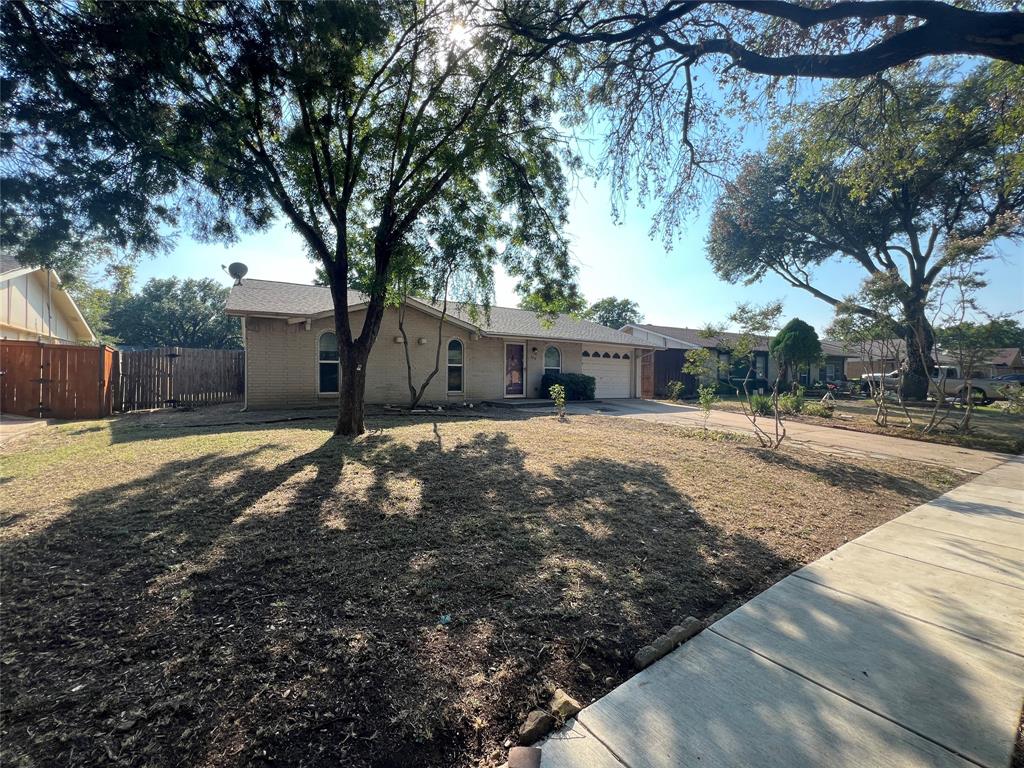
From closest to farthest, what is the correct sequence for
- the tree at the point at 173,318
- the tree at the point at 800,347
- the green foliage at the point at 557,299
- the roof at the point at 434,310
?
the green foliage at the point at 557,299 → the roof at the point at 434,310 → the tree at the point at 800,347 → the tree at the point at 173,318

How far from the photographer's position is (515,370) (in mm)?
16625

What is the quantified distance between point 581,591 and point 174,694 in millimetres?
2164

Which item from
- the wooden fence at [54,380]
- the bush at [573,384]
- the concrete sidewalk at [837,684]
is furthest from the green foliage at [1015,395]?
the wooden fence at [54,380]

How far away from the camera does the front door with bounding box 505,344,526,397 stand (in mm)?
16391

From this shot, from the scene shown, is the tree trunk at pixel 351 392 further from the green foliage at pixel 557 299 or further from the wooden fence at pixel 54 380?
the wooden fence at pixel 54 380

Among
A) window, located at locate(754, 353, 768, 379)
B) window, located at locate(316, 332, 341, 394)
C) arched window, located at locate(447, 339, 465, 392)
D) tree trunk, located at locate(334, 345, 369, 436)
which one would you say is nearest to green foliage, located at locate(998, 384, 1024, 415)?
tree trunk, located at locate(334, 345, 369, 436)

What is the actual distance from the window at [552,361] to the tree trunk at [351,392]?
1045 cm

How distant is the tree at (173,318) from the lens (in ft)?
127

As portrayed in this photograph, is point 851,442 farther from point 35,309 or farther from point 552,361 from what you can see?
point 35,309

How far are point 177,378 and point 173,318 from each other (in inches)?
1365

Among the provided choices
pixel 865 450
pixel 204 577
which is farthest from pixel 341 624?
pixel 865 450

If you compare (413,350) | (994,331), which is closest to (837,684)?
(994,331)

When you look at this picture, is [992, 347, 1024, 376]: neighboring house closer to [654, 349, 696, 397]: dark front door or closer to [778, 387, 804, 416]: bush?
[654, 349, 696, 397]: dark front door

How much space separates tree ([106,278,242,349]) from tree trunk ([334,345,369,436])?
125 feet
